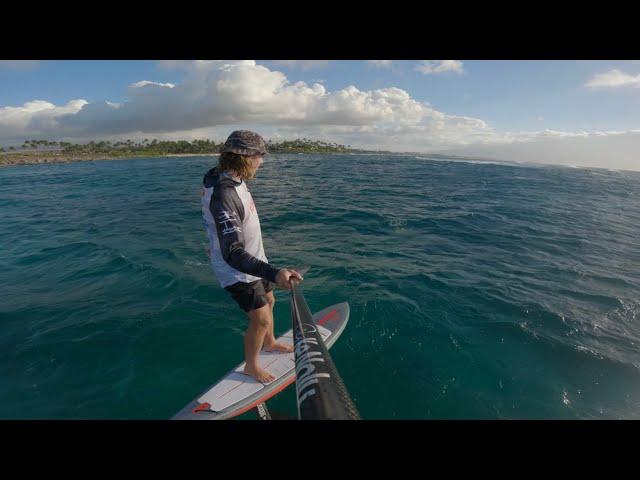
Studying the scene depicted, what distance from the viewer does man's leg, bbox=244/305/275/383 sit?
148 inches

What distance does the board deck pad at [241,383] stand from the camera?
4.29m

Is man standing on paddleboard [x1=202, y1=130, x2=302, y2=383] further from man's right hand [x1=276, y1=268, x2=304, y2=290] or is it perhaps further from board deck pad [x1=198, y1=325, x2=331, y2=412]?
board deck pad [x1=198, y1=325, x2=331, y2=412]

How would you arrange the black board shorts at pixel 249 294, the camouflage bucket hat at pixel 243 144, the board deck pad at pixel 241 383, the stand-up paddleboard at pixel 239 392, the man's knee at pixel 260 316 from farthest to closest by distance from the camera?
the board deck pad at pixel 241 383 < the stand-up paddleboard at pixel 239 392 < the man's knee at pixel 260 316 < the black board shorts at pixel 249 294 < the camouflage bucket hat at pixel 243 144

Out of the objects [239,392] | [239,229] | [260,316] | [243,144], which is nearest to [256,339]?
[260,316]

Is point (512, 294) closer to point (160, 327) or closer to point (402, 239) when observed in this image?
point (402, 239)

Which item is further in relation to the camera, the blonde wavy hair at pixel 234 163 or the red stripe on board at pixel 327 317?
the red stripe on board at pixel 327 317

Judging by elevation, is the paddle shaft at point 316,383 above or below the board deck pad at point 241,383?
above

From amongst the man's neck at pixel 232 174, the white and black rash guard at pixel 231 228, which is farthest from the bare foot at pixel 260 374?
the man's neck at pixel 232 174

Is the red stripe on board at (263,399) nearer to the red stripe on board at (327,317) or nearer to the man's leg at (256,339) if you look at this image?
Answer: the man's leg at (256,339)

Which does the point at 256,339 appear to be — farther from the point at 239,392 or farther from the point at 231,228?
the point at 231,228

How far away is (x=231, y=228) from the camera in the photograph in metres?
2.95

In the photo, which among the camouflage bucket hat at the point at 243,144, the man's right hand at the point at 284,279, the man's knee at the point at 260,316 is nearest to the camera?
the man's right hand at the point at 284,279

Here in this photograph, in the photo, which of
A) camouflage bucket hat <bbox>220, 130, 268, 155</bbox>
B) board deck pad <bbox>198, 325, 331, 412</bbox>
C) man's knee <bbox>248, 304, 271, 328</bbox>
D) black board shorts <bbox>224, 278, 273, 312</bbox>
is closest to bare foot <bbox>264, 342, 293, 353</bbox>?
board deck pad <bbox>198, 325, 331, 412</bbox>

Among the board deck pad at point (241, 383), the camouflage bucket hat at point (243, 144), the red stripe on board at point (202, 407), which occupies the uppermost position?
the camouflage bucket hat at point (243, 144)
